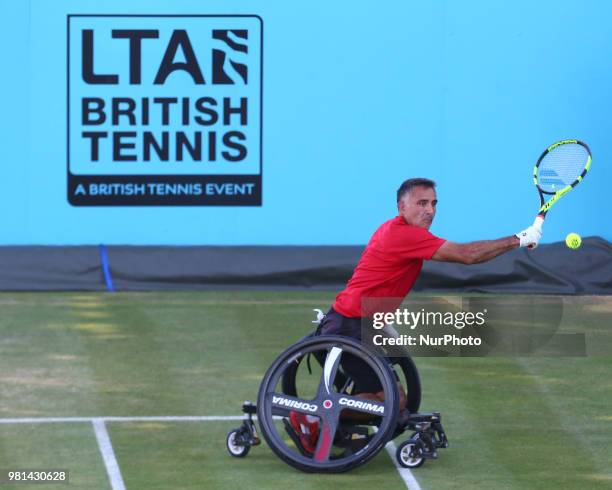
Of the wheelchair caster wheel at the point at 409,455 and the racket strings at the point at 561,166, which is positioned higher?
the racket strings at the point at 561,166

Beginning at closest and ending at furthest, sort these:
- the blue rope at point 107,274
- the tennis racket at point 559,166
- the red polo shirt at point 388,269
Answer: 1. the red polo shirt at point 388,269
2. the tennis racket at point 559,166
3. the blue rope at point 107,274

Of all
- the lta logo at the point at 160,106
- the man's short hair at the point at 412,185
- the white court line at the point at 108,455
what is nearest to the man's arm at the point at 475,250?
the man's short hair at the point at 412,185

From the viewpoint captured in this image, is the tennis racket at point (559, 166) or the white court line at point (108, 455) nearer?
the white court line at point (108, 455)

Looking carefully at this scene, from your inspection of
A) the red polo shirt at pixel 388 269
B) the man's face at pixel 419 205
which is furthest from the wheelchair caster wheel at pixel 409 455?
the man's face at pixel 419 205

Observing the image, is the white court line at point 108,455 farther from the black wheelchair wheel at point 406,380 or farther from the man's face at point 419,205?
the man's face at point 419,205

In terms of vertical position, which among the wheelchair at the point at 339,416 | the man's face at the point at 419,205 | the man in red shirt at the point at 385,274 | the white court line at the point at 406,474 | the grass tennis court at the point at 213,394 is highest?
the man's face at the point at 419,205

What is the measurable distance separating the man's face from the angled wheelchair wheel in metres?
0.72

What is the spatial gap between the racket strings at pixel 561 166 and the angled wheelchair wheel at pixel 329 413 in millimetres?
1615

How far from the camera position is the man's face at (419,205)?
26.1ft

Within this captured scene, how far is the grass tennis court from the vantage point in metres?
7.92

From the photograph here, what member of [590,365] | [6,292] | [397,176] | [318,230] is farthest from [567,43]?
[6,292]

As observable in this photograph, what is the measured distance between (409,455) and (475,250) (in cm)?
114

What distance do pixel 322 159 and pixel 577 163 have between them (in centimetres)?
626

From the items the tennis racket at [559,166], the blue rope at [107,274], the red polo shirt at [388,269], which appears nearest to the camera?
the red polo shirt at [388,269]
